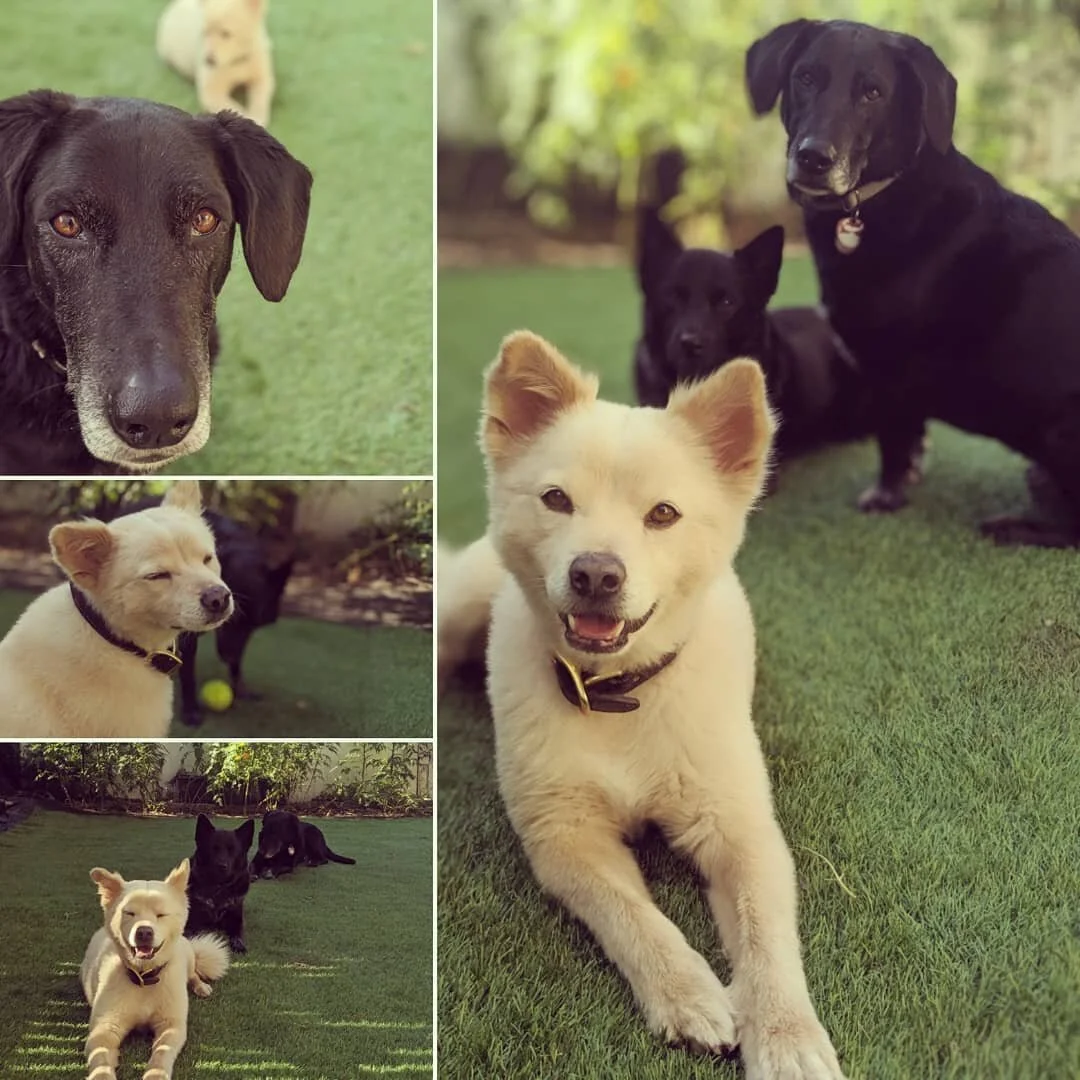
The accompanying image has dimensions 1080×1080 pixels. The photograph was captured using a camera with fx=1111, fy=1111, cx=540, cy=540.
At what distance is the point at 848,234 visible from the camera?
2.12m

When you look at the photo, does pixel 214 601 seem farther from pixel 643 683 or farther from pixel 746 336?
pixel 746 336

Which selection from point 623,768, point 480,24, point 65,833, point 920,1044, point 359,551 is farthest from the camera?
point 480,24

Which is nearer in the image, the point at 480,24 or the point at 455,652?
the point at 455,652

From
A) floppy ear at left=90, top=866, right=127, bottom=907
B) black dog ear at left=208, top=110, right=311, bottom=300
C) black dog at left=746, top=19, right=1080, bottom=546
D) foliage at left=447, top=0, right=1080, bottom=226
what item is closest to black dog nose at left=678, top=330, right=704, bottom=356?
black dog at left=746, top=19, right=1080, bottom=546

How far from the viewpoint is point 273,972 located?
2.02 meters

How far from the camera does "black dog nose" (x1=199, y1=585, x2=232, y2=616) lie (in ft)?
6.88

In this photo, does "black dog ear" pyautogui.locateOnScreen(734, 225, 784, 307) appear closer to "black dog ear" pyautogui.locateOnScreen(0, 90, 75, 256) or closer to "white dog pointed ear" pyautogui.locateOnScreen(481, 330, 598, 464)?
"white dog pointed ear" pyautogui.locateOnScreen(481, 330, 598, 464)

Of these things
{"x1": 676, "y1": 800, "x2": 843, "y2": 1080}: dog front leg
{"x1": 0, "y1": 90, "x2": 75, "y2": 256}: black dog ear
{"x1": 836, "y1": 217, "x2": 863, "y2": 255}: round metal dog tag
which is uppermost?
{"x1": 0, "y1": 90, "x2": 75, "y2": 256}: black dog ear

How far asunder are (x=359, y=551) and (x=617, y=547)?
76cm

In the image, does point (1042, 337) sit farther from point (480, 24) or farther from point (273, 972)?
point (480, 24)

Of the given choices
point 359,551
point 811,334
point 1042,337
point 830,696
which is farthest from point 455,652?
point 1042,337

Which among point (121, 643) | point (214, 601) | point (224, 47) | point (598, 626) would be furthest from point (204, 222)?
point (598, 626)

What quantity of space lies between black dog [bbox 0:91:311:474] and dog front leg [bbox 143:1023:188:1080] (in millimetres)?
1009

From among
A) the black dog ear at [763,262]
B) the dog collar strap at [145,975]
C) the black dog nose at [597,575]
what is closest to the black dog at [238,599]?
the dog collar strap at [145,975]
